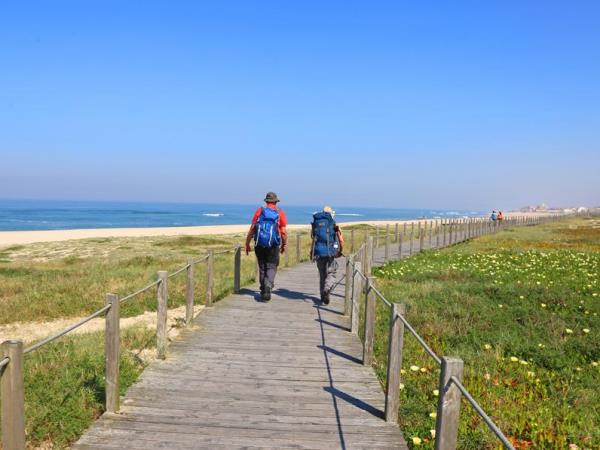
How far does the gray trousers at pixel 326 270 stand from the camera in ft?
34.4

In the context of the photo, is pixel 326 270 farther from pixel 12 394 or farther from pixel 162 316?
pixel 12 394

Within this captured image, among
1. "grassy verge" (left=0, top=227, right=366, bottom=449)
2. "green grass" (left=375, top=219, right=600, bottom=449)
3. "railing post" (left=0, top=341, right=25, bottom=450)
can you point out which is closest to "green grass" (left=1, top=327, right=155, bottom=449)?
"grassy verge" (left=0, top=227, right=366, bottom=449)

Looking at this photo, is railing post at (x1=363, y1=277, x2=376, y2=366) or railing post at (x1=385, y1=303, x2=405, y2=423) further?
railing post at (x1=363, y1=277, x2=376, y2=366)

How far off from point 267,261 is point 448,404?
7067 millimetres

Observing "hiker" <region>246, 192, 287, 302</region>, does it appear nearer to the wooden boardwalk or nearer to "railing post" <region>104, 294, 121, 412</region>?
the wooden boardwalk

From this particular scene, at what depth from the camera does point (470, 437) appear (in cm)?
498

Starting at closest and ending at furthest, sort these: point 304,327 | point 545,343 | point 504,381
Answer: point 504,381 < point 545,343 < point 304,327

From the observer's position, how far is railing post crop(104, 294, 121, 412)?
5.02 m

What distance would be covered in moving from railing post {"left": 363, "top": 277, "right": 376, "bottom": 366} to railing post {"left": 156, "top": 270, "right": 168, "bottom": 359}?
2.78 metres

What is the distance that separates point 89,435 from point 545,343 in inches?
287

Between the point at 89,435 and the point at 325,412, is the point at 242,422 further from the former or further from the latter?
the point at 89,435

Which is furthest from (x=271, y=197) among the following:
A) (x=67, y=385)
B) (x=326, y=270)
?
(x=67, y=385)

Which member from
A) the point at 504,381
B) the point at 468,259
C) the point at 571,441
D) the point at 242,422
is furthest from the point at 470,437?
the point at 468,259

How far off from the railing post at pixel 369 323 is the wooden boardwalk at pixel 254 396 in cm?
17
